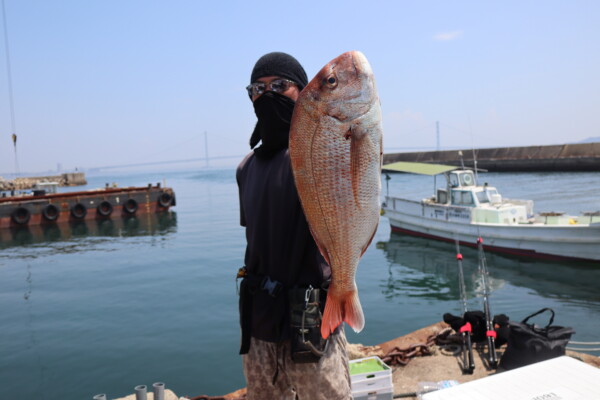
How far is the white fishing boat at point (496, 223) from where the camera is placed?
14898 mm

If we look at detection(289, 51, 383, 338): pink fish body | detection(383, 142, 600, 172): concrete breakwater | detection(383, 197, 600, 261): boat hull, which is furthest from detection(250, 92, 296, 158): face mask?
Result: detection(383, 142, 600, 172): concrete breakwater

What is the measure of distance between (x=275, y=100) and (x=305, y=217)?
612 mm

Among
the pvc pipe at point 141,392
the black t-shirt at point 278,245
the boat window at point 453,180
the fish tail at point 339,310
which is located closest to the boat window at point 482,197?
the boat window at point 453,180


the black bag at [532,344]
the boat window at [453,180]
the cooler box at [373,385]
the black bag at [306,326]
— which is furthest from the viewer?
the boat window at [453,180]

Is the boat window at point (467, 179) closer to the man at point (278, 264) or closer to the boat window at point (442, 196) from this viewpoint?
the boat window at point (442, 196)

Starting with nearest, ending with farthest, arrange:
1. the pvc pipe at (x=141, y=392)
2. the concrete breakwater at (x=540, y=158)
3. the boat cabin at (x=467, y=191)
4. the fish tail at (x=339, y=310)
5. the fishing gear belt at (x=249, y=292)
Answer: the fish tail at (x=339, y=310) < the fishing gear belt at (x=249, y=292) < the pvc pipe at (x=141, y=392) < the boat cabin at (x=467, y=191) < the concrete breakwater at (x=540, y=158)

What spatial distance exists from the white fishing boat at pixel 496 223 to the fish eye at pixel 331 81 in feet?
49.7

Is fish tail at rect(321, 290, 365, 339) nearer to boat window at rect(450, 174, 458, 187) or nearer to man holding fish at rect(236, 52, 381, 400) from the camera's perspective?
man holding fish at rect(236, 52, 381, 400)

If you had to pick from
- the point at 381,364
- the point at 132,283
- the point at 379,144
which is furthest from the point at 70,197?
the point at 379,144

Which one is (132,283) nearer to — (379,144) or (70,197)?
(379,144)

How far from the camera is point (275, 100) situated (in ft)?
6.92

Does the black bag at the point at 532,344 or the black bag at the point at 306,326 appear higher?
the black bag at the point at 306,326

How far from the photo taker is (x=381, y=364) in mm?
4340

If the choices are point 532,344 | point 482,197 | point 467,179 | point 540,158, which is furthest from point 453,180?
point 540,158
